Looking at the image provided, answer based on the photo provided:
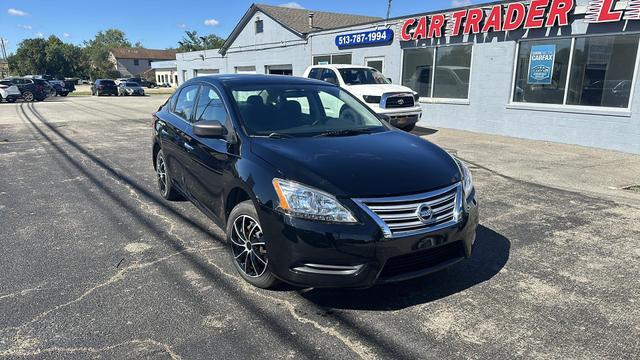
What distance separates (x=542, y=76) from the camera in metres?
11.9

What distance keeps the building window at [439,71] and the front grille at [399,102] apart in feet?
10.6

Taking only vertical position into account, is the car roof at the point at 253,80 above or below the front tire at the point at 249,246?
above

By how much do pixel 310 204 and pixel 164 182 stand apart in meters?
3.58

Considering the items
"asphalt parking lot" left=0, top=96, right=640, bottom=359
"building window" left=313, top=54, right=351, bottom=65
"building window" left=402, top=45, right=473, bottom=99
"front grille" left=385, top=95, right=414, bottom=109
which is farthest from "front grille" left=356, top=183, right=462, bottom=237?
"building window" left=313, top=54, right=351, bottom=65

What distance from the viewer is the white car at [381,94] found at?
1143 centimetres

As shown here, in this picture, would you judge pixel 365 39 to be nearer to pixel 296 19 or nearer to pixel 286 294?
pixel 296 19

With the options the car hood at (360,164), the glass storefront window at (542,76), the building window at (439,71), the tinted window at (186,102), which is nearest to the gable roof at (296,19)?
the building window at (439,71)

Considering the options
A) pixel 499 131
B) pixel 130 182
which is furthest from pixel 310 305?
pixel 499 131

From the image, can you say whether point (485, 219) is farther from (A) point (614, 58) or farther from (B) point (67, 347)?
(A) point (614, 58)

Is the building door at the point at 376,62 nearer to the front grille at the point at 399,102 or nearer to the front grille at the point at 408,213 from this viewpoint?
the front grille at the point at 399,102

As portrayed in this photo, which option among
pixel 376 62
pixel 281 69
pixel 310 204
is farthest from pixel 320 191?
pixel 281 69

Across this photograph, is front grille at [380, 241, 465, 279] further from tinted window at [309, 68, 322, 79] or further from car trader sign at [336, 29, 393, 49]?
car trader sign at [336, 29, 393, 49]

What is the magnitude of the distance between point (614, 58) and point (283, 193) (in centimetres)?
1082

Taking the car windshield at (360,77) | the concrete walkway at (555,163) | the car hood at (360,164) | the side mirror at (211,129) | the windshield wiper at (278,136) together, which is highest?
the car windshield at (360,77)
